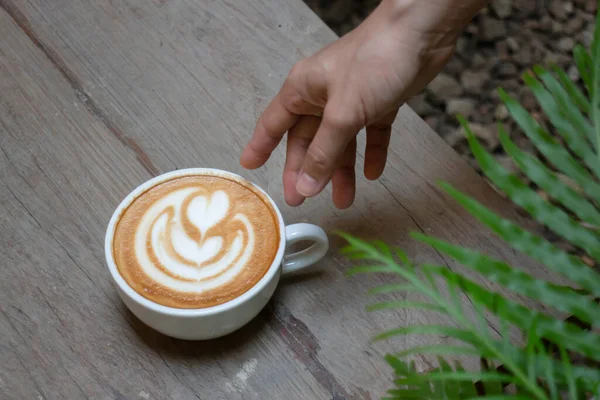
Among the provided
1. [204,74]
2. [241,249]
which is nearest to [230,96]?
[204,74]

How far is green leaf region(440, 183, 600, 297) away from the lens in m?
0.48

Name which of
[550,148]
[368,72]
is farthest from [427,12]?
[550,148]

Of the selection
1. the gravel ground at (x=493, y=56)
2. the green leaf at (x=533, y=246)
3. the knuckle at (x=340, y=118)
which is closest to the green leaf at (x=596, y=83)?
the green leaf at (x=533, y=246)

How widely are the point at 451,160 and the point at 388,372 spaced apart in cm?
36

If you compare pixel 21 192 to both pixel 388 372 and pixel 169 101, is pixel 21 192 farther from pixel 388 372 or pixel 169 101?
pixel 388 372

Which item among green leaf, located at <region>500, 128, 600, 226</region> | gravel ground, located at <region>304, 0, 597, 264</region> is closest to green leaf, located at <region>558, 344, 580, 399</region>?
green leaf, located at <region>500, 128, 600, 226</region>

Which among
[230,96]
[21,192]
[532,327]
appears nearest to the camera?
[532,327]

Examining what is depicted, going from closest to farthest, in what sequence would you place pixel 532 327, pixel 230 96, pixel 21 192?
pixel 532 327 → pixel 21 192 → pixel 230 96

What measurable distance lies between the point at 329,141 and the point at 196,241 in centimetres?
22

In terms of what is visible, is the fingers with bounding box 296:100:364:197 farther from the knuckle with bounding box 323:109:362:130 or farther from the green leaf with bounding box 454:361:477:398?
the green leaf with bounding box 454:361:477:398

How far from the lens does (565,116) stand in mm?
539

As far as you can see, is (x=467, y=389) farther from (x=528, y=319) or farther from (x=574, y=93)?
(x=574, y=93)

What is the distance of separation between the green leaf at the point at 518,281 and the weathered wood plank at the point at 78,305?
410 mm

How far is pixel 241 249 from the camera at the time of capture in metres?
0.82
